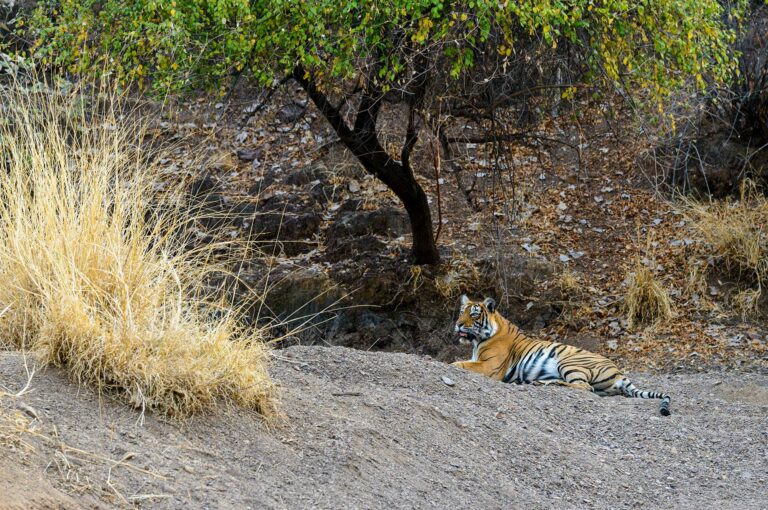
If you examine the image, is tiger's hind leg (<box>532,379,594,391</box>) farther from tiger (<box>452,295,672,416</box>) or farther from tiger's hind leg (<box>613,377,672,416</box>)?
tiger's hind leg (<box>613,377,672,416</box>)

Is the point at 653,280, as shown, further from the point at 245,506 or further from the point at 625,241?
the point at 245,506

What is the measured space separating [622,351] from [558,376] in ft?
6.05

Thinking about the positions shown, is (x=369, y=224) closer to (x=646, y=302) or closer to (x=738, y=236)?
(x=646, y=302)

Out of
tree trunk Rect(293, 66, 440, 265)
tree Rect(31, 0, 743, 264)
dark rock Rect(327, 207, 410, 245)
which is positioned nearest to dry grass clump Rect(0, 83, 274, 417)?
tree Rect(31, 0, 743, 264)

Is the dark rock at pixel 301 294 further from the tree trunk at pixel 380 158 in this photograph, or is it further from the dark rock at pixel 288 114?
the dark rock at pixel 288 114

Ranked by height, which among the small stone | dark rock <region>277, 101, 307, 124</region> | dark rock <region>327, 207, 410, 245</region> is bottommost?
the small stone

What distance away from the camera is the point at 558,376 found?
7.95 meters

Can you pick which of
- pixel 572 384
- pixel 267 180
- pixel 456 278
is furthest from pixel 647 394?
pixel 267 180

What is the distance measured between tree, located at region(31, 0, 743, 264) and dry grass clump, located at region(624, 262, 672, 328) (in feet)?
6.39

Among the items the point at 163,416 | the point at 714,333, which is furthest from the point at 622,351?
the point at 163,416

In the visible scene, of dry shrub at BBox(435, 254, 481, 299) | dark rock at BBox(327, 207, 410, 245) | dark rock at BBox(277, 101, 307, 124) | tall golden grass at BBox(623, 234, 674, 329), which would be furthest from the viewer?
dark rock at BBox(277, 101, 307, 124)

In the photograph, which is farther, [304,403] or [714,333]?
[714,333]

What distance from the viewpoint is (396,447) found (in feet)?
15.6

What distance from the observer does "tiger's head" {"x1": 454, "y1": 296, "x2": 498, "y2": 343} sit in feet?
28.3
